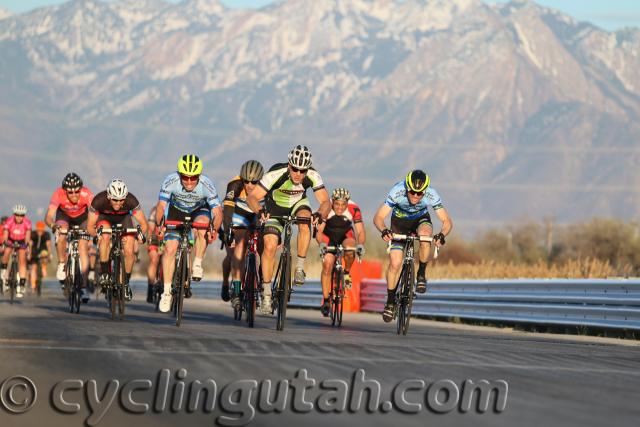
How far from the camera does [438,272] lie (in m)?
36.7

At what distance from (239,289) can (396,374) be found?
7711 millimetres

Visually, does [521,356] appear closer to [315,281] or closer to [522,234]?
[315,281]

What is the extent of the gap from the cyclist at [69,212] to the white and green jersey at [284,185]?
4.58 meters

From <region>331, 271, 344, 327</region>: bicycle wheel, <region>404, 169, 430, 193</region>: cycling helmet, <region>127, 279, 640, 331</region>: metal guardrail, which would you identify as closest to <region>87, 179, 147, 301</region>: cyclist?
<region>331, 271, 344, 327</region>: bicycle wheel

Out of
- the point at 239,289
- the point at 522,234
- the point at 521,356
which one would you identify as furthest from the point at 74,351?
the point at 522,234

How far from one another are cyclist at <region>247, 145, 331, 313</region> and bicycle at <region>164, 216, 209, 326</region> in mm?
893

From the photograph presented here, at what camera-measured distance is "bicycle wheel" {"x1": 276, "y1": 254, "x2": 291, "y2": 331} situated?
17250mm

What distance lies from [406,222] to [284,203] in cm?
173

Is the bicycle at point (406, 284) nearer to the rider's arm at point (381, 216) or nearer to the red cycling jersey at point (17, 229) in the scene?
the rider's arm at point (381, 216)

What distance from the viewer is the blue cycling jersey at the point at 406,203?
18.5 meters

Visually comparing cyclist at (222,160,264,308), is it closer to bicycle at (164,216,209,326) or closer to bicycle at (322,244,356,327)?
bicycle at (164,216,209,326)

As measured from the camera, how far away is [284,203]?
17.8 metres

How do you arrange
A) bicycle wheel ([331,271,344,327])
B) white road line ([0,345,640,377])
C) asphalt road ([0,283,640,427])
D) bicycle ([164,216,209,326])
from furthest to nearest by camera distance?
1. bicycle wheel ([331,271,344,327])
2. bicycle ([164,216,209,326])
3. white road line ([0,345,640,377])
4. asphalt road ([0,283,640,427])

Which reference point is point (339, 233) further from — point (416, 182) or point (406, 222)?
point (416, 182)
